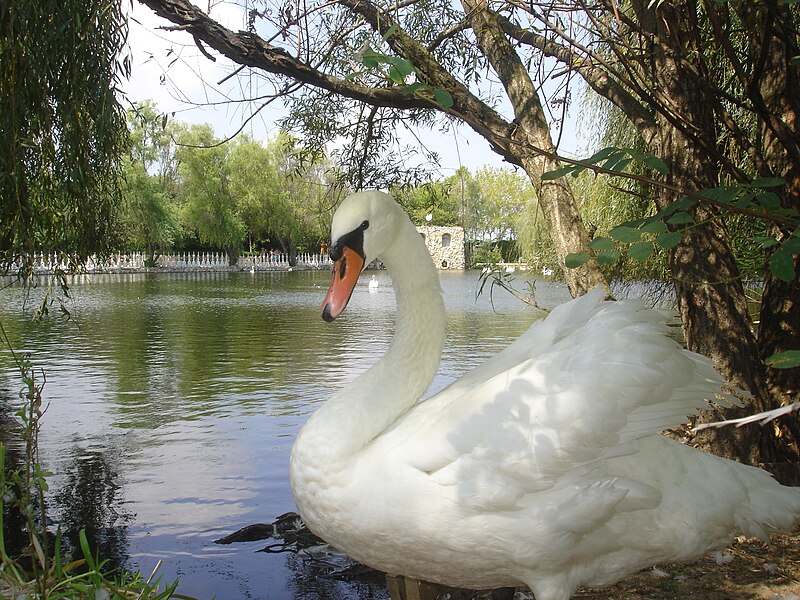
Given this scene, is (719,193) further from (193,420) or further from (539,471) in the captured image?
(193,420)

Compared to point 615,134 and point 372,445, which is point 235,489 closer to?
point 372,445

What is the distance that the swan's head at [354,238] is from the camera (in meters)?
2.79

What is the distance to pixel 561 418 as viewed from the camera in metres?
2.42

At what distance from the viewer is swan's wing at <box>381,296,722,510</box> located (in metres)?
2.42

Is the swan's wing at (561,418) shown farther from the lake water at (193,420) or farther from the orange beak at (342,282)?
the lake water at (193,420)

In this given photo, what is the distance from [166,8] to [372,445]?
316 cm

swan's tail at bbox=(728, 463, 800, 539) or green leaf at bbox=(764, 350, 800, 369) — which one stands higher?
green leaf at bbox=(764, 350, 800, 369)

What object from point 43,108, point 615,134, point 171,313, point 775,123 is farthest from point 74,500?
point 171,313

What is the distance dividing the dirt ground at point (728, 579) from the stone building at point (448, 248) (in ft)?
205

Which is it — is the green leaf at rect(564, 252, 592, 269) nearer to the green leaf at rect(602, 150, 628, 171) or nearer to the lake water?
the green leaf at rect(602, 150, 628, 171)

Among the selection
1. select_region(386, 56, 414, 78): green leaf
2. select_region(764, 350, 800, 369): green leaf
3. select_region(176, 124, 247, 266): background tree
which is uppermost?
select_region(176, 124, 247, 266): background tree

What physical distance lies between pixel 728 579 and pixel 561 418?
1.86 metres

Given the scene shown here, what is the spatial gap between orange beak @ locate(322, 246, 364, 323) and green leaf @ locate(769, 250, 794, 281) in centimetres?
144

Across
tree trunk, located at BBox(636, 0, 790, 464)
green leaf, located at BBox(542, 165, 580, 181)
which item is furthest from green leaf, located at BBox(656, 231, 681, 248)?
tree trunk, located at BBox(636, 0, 790, 464)
